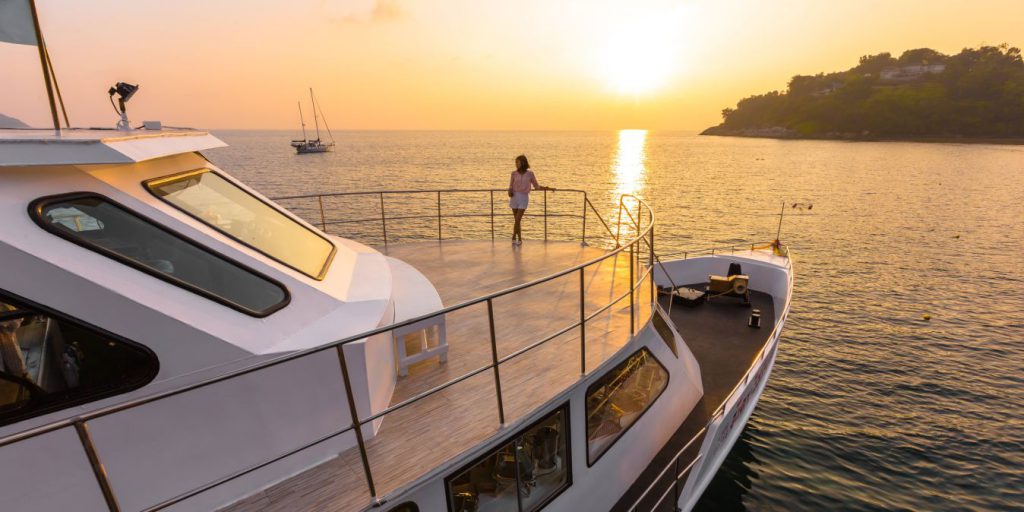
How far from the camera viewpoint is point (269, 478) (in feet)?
10.5

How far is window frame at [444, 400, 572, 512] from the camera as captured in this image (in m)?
3.56

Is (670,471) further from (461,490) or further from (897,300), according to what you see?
(897,300)

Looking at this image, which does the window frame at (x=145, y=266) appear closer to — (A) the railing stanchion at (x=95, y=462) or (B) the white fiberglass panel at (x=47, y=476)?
(B) the white fiberglass panel at (x=47, y=476)

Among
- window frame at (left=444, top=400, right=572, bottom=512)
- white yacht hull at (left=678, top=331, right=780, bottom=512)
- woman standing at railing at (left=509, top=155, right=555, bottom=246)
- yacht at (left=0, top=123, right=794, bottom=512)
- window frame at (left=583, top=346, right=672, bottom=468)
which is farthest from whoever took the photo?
woman standing at railing at (left=509, top=155, right=555, bottom=246)

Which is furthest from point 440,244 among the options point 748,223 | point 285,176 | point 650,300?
point 285,176

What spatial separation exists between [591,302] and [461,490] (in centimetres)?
322

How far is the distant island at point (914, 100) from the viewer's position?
112188mm

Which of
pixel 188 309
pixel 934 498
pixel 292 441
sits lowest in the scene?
pixel 934 498

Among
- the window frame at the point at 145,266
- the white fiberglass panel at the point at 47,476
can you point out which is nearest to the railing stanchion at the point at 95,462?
the white fiberglass panel at the point at 47,476

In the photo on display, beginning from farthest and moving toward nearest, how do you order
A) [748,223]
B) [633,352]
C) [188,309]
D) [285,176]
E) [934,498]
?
[285,176]
[748,223]
[934,498]
[633,352]
[188,309]

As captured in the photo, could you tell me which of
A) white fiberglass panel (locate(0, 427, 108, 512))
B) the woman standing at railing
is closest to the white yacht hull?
the woman standing at railing

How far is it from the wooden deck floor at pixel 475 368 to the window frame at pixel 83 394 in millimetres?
1135

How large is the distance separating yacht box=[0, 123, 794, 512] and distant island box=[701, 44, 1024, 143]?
16445cm

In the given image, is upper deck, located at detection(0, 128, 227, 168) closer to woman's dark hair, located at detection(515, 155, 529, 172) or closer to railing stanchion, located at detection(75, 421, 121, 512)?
railing stanchion, located at detection(75, 421, 121, 512)
